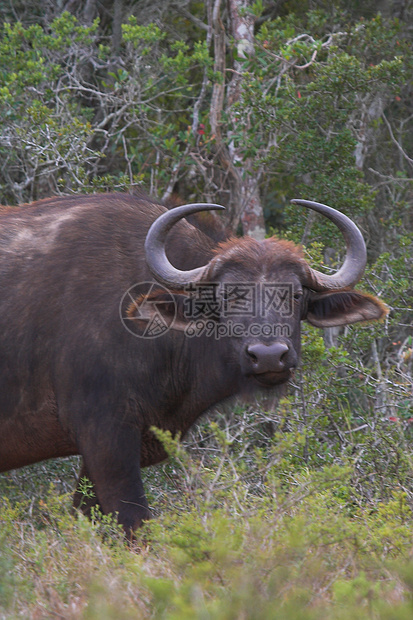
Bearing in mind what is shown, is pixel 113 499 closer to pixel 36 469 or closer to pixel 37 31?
pixel 36 469

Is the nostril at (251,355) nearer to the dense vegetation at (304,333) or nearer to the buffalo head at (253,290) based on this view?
the buffalo head at (253,290)

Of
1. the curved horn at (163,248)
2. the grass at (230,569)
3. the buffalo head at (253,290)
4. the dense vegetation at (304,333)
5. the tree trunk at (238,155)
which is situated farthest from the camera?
the tree trunk at (238,155)

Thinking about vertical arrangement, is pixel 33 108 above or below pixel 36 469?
above

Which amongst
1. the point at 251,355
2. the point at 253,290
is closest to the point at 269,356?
the point at 251,355

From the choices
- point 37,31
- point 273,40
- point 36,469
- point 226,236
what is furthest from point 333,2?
point 36,469

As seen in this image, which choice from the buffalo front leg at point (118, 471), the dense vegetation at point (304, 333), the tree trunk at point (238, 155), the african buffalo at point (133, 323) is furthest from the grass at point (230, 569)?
the tree trunk at point (238, 155)

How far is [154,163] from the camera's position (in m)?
7.59

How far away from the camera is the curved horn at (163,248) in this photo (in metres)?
4.33

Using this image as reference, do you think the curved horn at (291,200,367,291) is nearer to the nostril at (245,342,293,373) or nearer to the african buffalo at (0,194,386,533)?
the african buffalo at (0,194,386,533)

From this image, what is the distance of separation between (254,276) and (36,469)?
243 centimetres

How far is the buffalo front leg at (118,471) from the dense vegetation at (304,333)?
20 centimetres

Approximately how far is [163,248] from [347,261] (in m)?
1.10

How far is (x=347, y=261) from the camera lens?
4695mm

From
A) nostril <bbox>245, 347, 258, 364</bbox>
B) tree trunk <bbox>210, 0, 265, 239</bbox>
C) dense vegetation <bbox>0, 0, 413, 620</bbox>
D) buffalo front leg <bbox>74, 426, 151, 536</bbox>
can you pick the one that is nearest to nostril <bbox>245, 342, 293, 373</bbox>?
nostril <bbox>245, 347, 258, 364</bbox>
